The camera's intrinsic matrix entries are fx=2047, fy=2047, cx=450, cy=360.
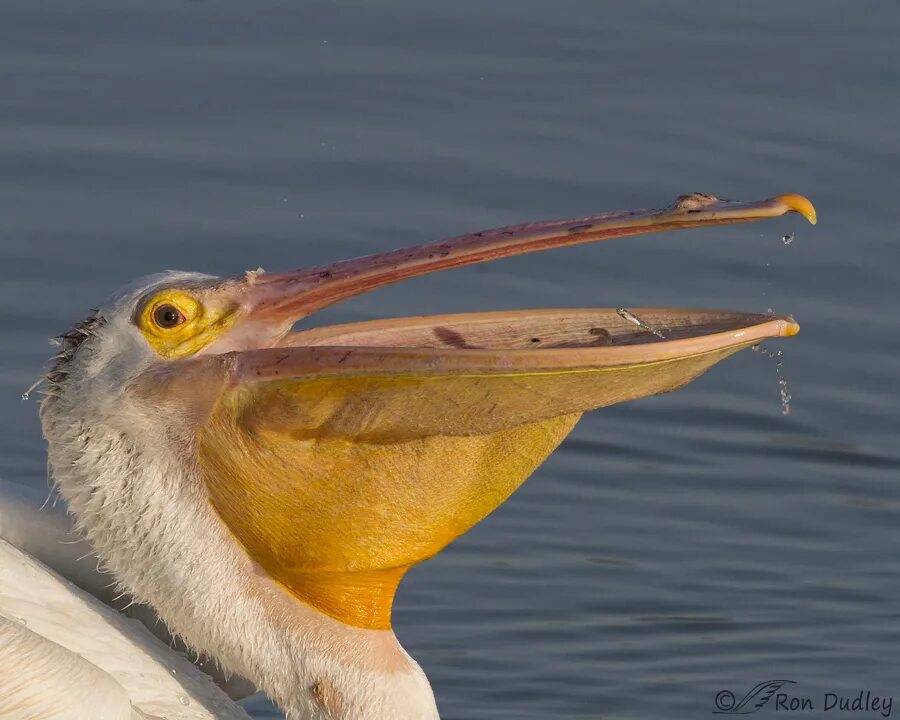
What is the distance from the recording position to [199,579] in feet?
14.9

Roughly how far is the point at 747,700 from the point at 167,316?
9.04ft

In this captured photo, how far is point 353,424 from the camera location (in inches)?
171

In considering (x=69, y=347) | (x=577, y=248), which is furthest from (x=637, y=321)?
(x=577, y=248)

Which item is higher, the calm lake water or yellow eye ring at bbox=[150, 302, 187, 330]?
yellow eye ring at bbox=[150, 302, 187, 330]

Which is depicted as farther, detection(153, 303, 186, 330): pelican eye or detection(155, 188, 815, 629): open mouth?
detection(153, 303, 186, 330): pelican eye

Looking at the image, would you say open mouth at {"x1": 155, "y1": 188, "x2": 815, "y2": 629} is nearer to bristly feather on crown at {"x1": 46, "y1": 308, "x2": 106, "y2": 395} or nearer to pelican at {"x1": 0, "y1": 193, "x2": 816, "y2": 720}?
pelican at {"x1": 0, "y1": 193, "x2": 816, "y2": 720}

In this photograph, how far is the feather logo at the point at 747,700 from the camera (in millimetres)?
6414

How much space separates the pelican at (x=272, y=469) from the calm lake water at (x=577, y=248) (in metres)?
1.75

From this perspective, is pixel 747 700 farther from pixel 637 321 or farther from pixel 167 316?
pixel 167 316

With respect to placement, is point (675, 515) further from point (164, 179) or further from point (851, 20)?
point (851, 20)
